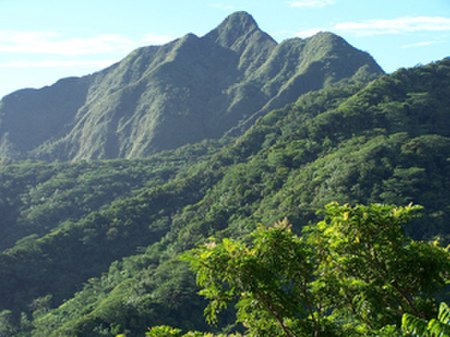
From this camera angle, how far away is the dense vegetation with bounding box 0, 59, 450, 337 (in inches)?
3666

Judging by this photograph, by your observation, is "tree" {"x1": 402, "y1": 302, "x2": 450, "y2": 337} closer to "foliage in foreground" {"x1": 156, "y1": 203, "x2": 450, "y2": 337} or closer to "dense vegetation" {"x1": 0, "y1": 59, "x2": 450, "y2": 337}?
"foliage in foreground" {"x1": 156, "y1": 203, "x2": 450, "y2": 337}

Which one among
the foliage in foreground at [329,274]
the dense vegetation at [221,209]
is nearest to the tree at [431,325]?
the foliage in foreground at [329,274]

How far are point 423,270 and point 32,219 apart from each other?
183 m

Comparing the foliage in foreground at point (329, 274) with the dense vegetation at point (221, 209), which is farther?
the dense vegetation at point (221, 209)

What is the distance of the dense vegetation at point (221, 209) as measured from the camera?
93125 mm

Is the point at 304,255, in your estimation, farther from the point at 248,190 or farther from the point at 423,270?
the point at 248,190

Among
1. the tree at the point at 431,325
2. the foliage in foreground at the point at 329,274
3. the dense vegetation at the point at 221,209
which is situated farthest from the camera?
the dense vegetation at the point at 221,209

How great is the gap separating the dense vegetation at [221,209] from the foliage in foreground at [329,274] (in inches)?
2685

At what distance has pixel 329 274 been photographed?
16438 millimetres

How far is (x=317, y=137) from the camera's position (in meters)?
148

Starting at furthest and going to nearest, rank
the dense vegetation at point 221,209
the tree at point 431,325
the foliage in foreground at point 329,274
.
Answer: the dense vegetation at point 221,209, the foliage in foreground at point 329,274, the tree at point 431,325

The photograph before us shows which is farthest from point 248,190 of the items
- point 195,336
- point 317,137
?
point 195,336

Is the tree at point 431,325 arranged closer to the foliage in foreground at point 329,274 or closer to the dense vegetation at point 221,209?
the foliage in foreground at point 329,274

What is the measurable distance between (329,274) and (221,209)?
121m
